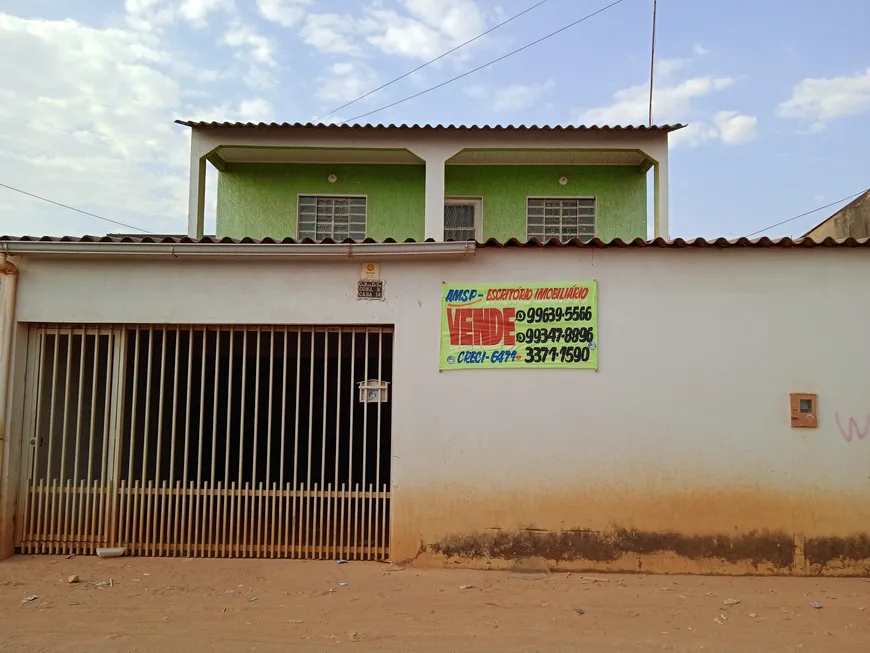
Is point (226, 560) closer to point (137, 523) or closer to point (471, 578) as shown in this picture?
point (137, 523)

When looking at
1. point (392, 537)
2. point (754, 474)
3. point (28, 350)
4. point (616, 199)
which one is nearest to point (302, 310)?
point (392, 537)

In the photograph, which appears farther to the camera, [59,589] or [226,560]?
[226,560]

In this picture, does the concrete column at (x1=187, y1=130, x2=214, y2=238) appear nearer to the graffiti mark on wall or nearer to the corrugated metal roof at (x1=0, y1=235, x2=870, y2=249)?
the corrugated metal roof at (x1=0, y1=235, x2=870, y2=249)

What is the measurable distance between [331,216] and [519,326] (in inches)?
218

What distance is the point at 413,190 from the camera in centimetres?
1018

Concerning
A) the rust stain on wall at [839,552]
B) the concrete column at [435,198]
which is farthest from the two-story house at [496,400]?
the concrete column at [435,198]

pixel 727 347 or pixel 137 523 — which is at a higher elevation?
pixel 727 347

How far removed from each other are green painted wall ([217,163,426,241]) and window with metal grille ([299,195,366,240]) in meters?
0.12

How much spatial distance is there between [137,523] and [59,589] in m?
0.90

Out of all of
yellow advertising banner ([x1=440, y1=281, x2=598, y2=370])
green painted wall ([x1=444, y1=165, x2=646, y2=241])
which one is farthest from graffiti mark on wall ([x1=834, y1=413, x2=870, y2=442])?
green painted wall ([x1=444, y1=165, x2=646, y2=241])

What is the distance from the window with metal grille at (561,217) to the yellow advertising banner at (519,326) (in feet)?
15.2

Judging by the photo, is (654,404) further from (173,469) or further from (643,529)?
(173,469)

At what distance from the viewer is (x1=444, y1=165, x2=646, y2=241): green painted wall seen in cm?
1007

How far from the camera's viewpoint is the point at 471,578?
537 centimetres
